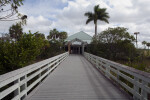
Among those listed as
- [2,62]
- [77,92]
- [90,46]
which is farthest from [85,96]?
[90,46]

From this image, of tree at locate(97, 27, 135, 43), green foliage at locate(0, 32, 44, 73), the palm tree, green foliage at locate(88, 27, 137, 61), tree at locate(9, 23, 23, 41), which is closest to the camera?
green foliage at locate(0, 32, 44, 73)

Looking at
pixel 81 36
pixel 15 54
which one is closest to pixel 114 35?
pixel 81 36

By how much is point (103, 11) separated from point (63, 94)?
28984 millimetres

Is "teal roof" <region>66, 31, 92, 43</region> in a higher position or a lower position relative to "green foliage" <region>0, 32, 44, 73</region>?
higher

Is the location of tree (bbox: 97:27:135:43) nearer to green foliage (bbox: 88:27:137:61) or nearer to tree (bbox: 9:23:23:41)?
green foliage (bbox: 88:27:137:61)

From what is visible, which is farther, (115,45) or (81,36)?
(81,36)

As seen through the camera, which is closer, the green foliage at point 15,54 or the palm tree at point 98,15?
the green foliage at point 15,54

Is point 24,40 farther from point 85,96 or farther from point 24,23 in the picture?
point 85,96

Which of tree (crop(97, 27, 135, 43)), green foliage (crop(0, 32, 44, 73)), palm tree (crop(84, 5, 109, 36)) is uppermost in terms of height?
palm tree (crop(84, 5, 109, 36))

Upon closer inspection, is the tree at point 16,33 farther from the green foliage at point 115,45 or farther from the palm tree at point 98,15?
the palm tree at point 98,15

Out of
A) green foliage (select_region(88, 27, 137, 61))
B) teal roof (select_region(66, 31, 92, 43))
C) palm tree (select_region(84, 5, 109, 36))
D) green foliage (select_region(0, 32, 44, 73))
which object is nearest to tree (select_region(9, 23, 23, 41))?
green foliage (select_region(0, 32, 44, 73))

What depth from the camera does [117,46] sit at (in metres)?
25.8

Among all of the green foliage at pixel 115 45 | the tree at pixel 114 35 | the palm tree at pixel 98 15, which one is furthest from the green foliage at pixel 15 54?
the palm tree at pixel 98 15

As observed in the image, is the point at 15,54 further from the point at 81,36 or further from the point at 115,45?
the point at 81,36
